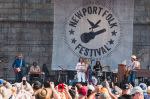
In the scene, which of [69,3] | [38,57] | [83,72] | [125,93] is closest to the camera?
[125,93]

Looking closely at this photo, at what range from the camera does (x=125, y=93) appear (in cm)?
1459

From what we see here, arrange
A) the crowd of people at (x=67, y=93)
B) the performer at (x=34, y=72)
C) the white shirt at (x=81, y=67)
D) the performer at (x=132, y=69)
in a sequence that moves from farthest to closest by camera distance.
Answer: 1. the performer at (x=34, y=72)
2. the white shirt at (x=81, y=67)
3. the performer at (x=132, y=69)
4. the crowd of people at (x=67, y=93)

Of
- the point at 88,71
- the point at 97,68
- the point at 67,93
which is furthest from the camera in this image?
the point at 97,68

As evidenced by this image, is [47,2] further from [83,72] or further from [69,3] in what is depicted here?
[83,72]

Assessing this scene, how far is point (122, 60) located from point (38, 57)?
20.2ft

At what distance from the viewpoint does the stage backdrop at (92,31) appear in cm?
3125

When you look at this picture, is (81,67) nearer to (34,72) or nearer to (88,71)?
(88,71)

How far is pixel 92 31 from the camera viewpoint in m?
31.9

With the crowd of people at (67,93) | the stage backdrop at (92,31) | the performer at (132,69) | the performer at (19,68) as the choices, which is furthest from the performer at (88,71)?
the crowd of people at (67,93)

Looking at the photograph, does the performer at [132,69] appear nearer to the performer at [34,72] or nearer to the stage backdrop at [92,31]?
the stage backdrop at [92,31]

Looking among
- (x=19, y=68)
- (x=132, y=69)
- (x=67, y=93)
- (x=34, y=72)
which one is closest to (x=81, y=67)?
(x=34, y=72)

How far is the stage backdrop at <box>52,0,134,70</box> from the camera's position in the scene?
31.2 metres

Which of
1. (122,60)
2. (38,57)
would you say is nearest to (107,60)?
(122,60)

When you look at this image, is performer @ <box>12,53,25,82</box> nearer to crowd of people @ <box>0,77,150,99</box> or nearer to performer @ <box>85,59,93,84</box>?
performer @ <box>85,59,93,84</box>
